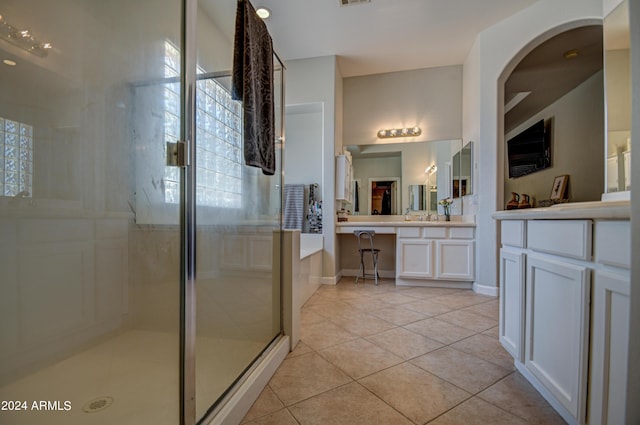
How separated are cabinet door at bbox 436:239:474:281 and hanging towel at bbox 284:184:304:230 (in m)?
1.91

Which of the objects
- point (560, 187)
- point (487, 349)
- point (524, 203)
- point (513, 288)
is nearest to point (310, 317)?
point (487, 349)

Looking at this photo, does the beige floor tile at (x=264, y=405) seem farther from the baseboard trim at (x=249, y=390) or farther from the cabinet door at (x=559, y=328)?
the cabinet door at (x=559, y=328)

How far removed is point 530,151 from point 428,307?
334 cm

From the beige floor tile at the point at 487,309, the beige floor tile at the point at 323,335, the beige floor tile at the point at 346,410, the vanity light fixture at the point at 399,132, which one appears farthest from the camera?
the vanity light fixture at the point at 399,132

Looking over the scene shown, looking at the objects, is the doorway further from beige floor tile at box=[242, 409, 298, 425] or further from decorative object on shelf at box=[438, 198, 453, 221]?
beige floor tile at box=[242, 409, 298, 425]

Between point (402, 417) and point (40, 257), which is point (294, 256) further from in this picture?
point (40, 257)

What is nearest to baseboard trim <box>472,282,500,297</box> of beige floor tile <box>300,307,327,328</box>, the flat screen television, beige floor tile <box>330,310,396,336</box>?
beige floor tile <box>330,310,396,336</box>

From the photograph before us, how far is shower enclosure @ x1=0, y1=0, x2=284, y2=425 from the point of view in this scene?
1.00m

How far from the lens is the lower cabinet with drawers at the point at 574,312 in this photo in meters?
0.85

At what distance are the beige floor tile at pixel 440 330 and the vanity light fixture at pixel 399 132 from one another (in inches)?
109

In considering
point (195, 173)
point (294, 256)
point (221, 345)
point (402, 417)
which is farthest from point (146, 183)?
A: point (402, 417)

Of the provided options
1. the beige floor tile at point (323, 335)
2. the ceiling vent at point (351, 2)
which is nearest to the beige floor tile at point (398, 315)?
the beige floor tile at point (323, 335)

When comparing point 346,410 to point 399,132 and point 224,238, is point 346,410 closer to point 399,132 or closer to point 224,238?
point 224,238

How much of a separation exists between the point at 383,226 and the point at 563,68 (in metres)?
3.12
